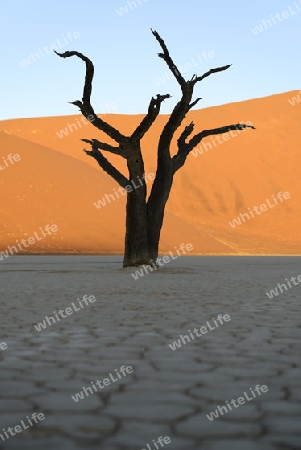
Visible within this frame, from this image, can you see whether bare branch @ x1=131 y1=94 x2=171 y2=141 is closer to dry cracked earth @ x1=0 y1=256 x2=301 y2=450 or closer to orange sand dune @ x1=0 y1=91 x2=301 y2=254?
dry cracked earth @ x1=0 y1=256 x2=301 y2=450

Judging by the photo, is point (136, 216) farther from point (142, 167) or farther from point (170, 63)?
point (170, 63)

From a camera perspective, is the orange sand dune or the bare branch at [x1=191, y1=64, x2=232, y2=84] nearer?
the bare branch at [x1=191, y1=64, x2=232, y2=84]

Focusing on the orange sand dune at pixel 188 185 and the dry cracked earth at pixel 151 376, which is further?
the orange sand dune at pixel 188 185

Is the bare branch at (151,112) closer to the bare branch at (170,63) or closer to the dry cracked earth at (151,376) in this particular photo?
the bare branch at (170,63)

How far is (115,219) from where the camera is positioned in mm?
62750

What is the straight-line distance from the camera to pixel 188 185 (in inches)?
A: 3538

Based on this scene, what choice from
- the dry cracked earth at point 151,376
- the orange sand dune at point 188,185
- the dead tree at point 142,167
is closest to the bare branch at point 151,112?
the dead tree at point 142,167

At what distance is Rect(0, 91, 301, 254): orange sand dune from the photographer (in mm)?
59031

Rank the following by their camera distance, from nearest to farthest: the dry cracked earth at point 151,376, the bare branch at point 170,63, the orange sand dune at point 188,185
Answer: the dry cracked earth at point 151,376, the bare branch at point 170,63, the orange sand dune at point 188,185

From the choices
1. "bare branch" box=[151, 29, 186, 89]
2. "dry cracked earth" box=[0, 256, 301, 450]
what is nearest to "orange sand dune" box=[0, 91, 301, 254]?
"bare branch" box=[151, 29, 186, 89]

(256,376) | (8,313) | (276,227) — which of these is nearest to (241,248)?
(276,227)

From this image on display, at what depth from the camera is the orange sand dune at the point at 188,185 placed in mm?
59031

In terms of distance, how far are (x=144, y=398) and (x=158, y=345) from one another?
2710 mm

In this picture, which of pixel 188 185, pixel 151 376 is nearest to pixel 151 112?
pixel 151 376
